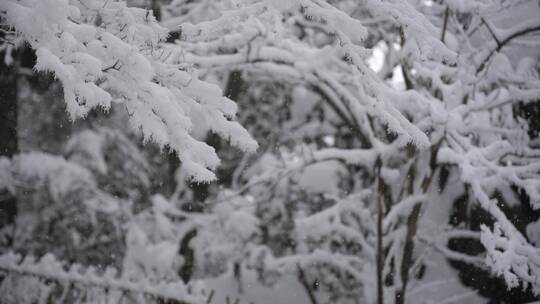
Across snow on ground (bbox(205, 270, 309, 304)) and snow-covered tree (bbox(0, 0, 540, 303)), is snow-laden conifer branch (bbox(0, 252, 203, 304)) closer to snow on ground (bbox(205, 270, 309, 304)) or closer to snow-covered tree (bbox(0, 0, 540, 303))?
snow-covered tree (bbox(0, 0, 540, 303))

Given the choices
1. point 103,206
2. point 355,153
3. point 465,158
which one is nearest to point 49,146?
point 103,206

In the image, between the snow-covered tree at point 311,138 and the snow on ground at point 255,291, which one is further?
the snow on ground at point 255,291

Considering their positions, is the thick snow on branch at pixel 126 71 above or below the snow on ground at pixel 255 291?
above

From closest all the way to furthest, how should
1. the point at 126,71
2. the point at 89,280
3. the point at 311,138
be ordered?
the point at 126,71, the point at 89,280, the point at 311,138

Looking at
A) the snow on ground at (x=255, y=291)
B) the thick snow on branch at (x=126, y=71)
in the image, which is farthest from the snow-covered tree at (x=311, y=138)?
the snow on ground at (x=255, y=291)

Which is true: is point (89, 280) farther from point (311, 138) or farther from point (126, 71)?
point (311, 138)

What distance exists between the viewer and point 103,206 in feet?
22.5

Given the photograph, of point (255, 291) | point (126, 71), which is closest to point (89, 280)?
point (126, 71)

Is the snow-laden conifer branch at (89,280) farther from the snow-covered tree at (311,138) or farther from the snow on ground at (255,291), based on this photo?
the snow on ground at (255,291)

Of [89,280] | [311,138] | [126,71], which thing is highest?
[126,71]

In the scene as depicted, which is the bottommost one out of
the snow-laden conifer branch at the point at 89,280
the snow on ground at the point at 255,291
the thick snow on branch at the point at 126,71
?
the snow on ground at the point at 255,291

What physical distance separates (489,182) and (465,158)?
1.05 feet

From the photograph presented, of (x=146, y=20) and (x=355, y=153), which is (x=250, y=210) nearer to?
(x=355, y=153)

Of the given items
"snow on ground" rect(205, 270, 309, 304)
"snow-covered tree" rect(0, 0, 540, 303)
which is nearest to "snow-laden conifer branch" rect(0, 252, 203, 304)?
"snow-covered tree" rect(0, 0, 540, 303)
